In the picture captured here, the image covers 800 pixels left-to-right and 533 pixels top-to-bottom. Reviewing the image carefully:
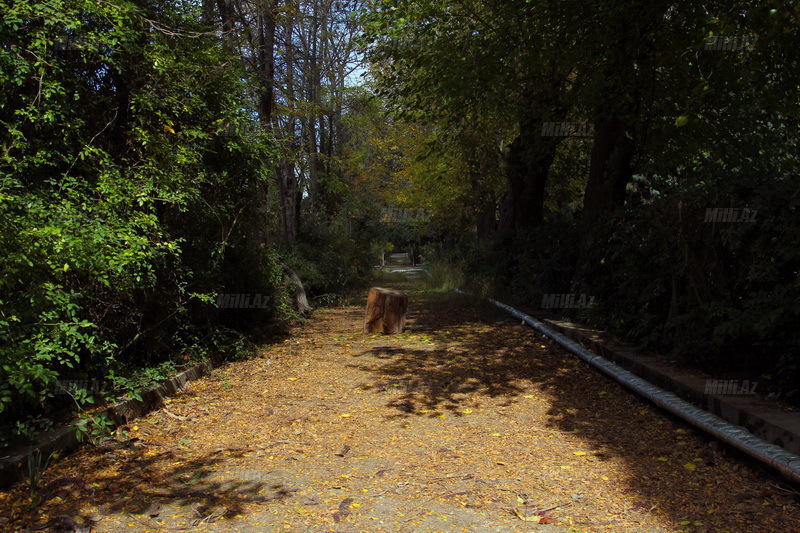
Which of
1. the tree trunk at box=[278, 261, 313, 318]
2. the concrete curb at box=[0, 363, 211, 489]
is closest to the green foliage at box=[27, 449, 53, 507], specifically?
the concrete curb at box=[0, 363, 211, 489]

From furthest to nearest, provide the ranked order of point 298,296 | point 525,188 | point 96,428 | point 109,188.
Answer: point 525,188, point 298,296, point 109,188, point 96,428

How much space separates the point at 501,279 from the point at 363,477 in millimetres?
12295

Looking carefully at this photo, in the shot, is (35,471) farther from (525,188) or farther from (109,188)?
(525,188)

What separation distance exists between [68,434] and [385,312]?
662 cm

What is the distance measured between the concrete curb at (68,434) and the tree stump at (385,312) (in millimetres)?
4582

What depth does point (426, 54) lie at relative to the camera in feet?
38.6

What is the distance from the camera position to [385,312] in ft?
35.0

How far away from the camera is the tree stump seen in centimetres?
1062

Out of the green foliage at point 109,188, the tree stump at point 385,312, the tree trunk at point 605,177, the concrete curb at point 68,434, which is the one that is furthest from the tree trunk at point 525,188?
the concrete curb at point 68,434

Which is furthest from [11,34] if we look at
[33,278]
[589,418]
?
[589,418]

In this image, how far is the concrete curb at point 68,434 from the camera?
3775 mm

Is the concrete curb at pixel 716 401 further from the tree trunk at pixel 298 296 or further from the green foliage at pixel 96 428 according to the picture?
the tree trunk at pixel 298 296

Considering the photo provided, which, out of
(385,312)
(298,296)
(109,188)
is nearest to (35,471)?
(109,188)

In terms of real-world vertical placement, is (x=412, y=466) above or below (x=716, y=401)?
below
